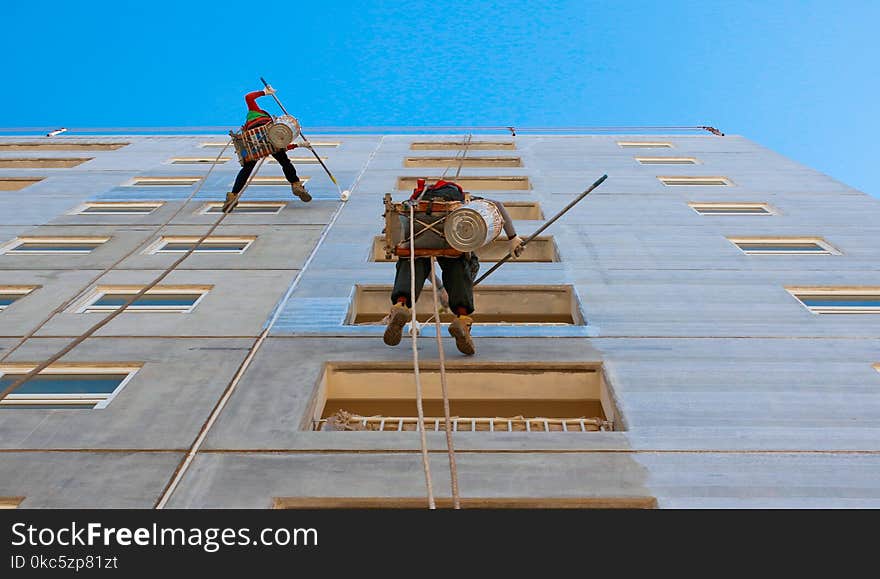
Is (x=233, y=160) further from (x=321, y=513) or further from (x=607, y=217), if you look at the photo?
(x=321, y=513)

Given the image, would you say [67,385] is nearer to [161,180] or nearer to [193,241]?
[193,241]

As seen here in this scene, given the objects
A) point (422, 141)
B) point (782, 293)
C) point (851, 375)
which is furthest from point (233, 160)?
point (851, 375)

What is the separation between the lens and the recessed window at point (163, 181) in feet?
50.0

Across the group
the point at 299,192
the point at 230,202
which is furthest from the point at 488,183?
the point at 230,202

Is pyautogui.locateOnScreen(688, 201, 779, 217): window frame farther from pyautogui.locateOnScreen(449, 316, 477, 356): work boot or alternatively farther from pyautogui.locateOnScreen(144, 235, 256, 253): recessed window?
pyautogui.locateOnScreen(144, 235, 256, 253): recessed window

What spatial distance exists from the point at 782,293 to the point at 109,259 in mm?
9119

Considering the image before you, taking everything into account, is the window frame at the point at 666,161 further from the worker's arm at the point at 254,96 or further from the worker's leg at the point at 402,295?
the worker's leg at the point at 402,295

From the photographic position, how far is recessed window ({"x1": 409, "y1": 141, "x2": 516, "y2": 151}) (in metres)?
18.9

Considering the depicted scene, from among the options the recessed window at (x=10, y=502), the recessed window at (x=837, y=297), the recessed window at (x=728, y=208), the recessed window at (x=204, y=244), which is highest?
the recessed window at (x=728, y=208)

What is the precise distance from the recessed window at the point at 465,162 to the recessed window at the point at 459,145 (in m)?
1.44

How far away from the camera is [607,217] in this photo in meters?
11.9

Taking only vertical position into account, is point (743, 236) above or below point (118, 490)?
above

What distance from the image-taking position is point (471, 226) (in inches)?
237

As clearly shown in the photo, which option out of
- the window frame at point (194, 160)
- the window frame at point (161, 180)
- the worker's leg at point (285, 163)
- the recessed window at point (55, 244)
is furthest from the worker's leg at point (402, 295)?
the window frame at point (194, 160)
